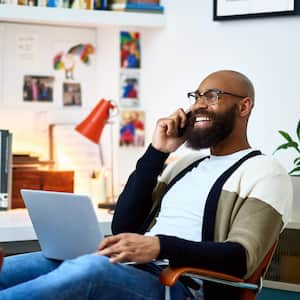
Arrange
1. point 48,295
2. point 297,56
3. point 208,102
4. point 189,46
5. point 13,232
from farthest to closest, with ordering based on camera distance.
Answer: point 189,46
point 297,56
point 13,232
point 208,102
point 48,295

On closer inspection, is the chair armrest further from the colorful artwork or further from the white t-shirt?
the colorful artwork

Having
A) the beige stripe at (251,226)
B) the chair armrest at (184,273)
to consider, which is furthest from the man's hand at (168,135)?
the chair armrest at (184,273)

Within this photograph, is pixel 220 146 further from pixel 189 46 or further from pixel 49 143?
pixel 49 143

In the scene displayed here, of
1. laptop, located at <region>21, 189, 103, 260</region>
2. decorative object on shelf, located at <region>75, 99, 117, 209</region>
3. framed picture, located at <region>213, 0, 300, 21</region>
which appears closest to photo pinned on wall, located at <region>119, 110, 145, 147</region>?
decorative object on shelf, located at <region>75, 99, 117, 209</region>

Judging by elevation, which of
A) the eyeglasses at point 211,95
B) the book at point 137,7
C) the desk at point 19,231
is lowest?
the desk at point 19,231

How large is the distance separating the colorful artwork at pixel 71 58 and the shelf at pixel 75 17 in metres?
0.16

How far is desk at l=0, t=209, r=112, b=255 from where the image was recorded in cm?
298

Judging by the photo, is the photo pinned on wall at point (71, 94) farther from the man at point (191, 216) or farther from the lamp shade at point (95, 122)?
the man at point (191, 216)

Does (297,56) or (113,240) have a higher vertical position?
(297,56)

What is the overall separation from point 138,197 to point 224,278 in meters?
0.57

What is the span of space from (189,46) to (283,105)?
57 cm

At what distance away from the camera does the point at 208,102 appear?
106 inches

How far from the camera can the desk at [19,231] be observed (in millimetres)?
2982

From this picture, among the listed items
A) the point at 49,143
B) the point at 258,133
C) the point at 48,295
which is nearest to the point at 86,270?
the point at 48,295
